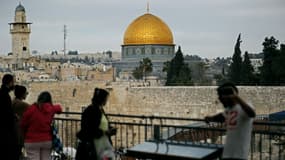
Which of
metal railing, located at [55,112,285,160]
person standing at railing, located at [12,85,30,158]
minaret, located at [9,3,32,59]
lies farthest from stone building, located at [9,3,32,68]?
person standing at railing, located at [12,85,30,158]

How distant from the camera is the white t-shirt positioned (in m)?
3.84

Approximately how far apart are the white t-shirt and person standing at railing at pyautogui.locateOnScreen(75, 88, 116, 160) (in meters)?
1.10

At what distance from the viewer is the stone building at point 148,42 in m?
50.2

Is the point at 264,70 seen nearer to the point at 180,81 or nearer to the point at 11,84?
A: the point at 180,81

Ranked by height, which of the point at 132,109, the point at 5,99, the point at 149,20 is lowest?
the point at 132,109

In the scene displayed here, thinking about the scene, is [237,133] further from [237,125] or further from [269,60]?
[269,60]

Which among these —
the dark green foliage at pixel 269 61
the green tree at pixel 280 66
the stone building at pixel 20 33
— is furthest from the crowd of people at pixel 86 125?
the stone building at pixel 20 33

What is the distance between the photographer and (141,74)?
4178 cm

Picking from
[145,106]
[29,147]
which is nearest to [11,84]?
[29,147]

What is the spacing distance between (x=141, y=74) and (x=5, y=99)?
3708 cm

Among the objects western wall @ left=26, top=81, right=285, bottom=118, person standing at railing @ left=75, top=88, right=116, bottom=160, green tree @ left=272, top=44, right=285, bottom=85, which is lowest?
western wall @ left=26, top=81, right=285, bottom=118

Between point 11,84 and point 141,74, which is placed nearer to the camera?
point 11,84

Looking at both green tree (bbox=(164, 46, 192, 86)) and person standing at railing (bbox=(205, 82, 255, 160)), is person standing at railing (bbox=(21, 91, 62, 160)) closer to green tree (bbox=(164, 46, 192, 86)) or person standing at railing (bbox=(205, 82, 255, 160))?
person standing at railing (bbox=(205, 82, 255, 160))

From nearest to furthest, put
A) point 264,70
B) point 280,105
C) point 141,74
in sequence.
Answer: point 280,105, point 264,70, point 141,74
